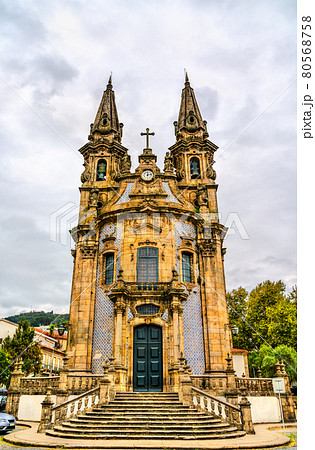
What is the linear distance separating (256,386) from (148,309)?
6.87 metres

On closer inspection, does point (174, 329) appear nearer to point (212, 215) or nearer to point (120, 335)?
point (120, 335)

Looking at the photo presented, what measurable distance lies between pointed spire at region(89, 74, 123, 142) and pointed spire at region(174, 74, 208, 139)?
16.9 ft

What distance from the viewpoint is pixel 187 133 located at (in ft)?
96.6

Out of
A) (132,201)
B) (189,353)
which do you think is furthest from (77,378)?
(132,201)

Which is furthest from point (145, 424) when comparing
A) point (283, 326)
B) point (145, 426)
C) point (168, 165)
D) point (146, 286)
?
point (283, 326)

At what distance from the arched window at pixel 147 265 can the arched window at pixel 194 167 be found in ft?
27.7

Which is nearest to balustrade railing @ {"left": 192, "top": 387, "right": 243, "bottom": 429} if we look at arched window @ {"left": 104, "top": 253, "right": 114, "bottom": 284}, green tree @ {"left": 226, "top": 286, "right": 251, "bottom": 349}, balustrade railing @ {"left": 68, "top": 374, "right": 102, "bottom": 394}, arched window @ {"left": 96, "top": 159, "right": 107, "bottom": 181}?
balustrade railing @ {"left": 68, "top": 374, "right": 102, "bottom": 394}

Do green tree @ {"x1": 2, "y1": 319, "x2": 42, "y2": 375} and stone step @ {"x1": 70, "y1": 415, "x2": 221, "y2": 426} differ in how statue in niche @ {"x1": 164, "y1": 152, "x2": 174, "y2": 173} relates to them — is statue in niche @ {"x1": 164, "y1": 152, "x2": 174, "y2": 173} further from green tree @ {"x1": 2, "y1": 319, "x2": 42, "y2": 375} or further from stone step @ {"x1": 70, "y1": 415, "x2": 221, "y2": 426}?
green tree @ {"x1": 2, "y1": 319, "x2": 42, "y2": 375}

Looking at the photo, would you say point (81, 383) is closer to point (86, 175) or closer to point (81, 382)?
point (81, 382)

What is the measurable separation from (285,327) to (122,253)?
72.3 ft

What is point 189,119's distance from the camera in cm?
2995

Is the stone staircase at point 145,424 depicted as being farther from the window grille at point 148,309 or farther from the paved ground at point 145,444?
the window grille at point 148,309

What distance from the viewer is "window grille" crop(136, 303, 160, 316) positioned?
65.2 ft

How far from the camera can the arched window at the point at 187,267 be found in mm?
22250
